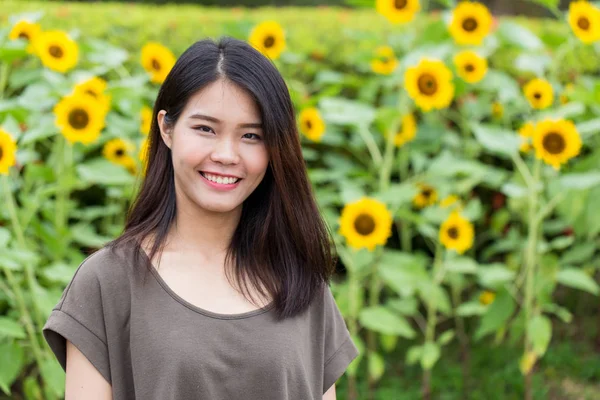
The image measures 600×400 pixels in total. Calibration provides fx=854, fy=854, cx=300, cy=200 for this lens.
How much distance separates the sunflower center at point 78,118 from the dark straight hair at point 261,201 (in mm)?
1014

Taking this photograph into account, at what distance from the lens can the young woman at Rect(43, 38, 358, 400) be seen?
5.32 feet

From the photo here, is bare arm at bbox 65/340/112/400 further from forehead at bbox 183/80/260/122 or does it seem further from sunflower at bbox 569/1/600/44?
sunflower at bbox 569/1/600/44

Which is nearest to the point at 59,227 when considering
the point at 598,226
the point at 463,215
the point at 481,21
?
the point at 463,215

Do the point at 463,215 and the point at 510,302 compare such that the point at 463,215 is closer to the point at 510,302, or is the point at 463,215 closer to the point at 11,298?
the point at 510,302

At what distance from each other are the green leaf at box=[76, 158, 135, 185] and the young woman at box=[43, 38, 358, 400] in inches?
43.6

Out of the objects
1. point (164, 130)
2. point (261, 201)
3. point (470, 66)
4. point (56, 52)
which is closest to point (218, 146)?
point (164, 130)

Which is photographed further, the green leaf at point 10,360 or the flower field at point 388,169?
the flower field at point 388,169

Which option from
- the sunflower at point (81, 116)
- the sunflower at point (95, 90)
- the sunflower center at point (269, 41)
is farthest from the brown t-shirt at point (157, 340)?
the sunflower center at point (269, 41)

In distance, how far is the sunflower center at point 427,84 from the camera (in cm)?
321

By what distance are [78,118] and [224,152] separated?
127 cm

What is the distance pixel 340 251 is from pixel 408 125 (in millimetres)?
657

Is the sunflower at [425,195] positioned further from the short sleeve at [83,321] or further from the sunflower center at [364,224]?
the short sleeve at [83,321]

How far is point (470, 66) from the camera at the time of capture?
11.2 feet

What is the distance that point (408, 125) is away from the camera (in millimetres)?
3502
